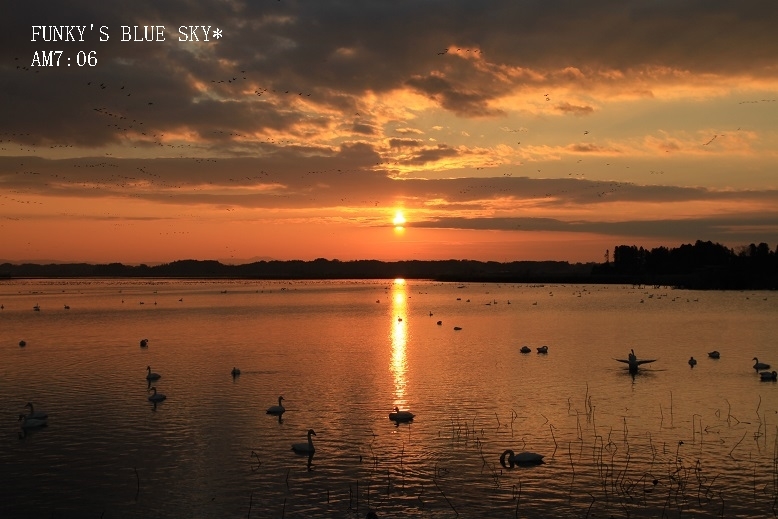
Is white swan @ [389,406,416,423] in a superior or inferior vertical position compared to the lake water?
superior

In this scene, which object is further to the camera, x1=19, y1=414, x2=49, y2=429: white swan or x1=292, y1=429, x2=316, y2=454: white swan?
x1=19, y1=414, x2=49, y2=429: white swan

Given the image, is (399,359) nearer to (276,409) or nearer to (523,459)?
(276,409)

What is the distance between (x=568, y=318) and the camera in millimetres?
76562

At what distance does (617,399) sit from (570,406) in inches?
113

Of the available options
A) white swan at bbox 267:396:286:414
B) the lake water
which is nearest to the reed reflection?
the lake water

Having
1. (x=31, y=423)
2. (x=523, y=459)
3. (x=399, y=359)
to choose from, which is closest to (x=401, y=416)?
(x=523, y=459)

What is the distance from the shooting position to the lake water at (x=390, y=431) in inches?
696

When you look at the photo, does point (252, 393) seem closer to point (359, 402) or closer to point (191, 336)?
point (359, 402)

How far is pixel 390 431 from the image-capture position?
2436 centimetres

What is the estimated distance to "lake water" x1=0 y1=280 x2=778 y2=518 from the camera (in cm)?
1767

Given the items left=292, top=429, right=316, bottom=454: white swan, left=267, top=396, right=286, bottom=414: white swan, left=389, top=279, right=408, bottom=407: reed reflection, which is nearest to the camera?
left=292, top=429, right=316, bottom=454: white swan

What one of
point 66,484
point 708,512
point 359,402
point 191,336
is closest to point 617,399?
point 359,402

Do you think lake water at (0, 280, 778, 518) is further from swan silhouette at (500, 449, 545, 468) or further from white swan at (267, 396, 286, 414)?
white swan at (267, 396, 286, 414)

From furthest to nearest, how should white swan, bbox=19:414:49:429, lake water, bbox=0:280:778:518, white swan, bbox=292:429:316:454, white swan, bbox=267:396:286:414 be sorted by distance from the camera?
white swan, bbox=267:396:286:414 → white swan, bbox=19:414:49:429 → white swan, bbox=292:429:316:454 → lake water, bbox=0:280:778:518
